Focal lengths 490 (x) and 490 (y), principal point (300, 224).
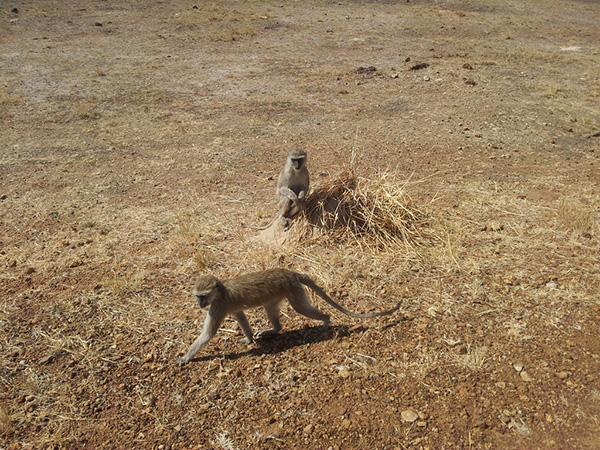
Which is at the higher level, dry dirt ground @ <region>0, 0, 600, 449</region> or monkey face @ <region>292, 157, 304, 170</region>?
monkey face @ <region>292, 157, 304, 170</region>

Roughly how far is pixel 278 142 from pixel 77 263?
5.26 meters

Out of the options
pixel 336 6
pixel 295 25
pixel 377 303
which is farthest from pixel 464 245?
pixel 336 6

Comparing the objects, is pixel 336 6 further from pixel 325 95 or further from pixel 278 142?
pixel 278 142

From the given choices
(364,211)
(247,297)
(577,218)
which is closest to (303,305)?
(247,297)

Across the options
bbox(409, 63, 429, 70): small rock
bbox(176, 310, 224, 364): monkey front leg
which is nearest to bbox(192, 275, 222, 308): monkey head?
bbox(176, 310, 224, 364): monkey front leg

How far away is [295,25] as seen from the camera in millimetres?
20422

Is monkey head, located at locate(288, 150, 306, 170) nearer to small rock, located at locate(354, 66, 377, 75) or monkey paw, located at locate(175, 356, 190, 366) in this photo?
monkey paw, located at locate(175, 356, 190, 366)

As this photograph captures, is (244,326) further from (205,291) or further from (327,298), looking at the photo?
(327,298)

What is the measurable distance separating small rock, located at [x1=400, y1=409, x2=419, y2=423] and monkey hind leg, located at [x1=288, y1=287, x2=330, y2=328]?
48.3 inches

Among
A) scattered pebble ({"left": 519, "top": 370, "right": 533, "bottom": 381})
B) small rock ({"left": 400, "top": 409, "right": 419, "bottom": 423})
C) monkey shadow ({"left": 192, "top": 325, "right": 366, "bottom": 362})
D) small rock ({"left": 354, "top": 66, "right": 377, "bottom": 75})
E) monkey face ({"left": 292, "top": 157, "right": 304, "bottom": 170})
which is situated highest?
monkey face ({"left": 292, "top": 157, "right": 304, "bottom": 170})

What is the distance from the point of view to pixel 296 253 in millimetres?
6422

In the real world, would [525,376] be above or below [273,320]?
below

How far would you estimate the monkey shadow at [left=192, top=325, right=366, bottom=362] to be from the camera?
4.83 metres

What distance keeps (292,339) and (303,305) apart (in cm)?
41
